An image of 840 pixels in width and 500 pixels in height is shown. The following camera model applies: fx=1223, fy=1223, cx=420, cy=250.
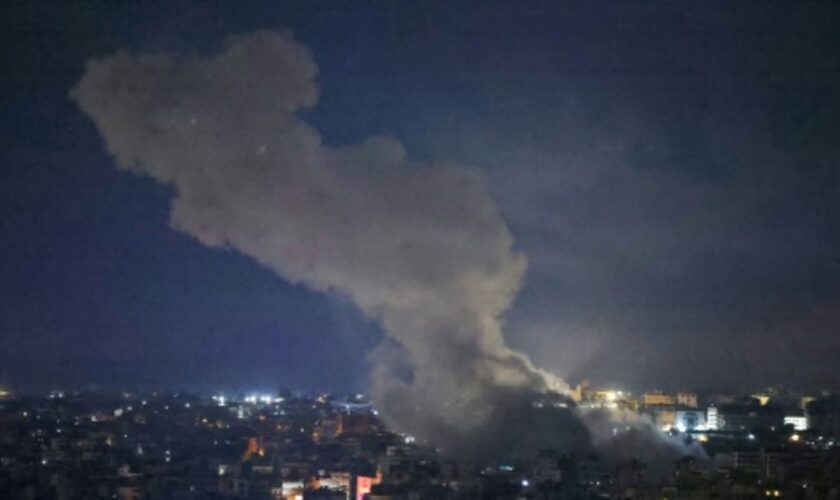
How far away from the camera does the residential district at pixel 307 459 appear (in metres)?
9.05

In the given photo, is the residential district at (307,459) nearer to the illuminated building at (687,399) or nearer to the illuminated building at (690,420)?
the illuminated building at (687,399)

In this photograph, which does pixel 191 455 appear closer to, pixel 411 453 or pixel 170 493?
pixel 170 493

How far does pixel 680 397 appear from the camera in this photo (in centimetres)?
1403

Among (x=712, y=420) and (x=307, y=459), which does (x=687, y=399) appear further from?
(x=307, y=459)

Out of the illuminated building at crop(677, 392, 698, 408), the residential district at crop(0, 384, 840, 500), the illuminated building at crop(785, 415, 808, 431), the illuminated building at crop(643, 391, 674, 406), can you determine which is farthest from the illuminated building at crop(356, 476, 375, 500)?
the illuminated building at crop(785, 415, 808, 431)

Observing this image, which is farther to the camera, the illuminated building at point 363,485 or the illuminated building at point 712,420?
the illuminated building at point 712,420

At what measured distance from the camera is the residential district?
9.05 metres

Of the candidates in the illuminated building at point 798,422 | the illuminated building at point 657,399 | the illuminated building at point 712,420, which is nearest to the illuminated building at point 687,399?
the illuminated building at point 657,399

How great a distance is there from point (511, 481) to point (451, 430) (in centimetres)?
219

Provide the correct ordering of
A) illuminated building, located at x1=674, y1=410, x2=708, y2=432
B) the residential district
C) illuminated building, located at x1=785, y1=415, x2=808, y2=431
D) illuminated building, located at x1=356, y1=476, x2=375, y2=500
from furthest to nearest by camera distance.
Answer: illuminated building, located at x1=674, y1=410, x2=708, y2=432 < illuminated building, located at x1=785, y1=415, x2=808, y2=431 < illuminated building, located at x1=356, y1=476, x2=375, y2=500 < the residential district

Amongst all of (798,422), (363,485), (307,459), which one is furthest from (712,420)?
(363,485)

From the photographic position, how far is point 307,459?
1037cm

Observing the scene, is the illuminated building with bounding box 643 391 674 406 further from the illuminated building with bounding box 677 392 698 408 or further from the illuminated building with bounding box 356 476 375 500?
the illuminated building with bounding box 356 476 375 500

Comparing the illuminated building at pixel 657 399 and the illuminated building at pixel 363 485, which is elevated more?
the illuminated building at pixel 657 399
